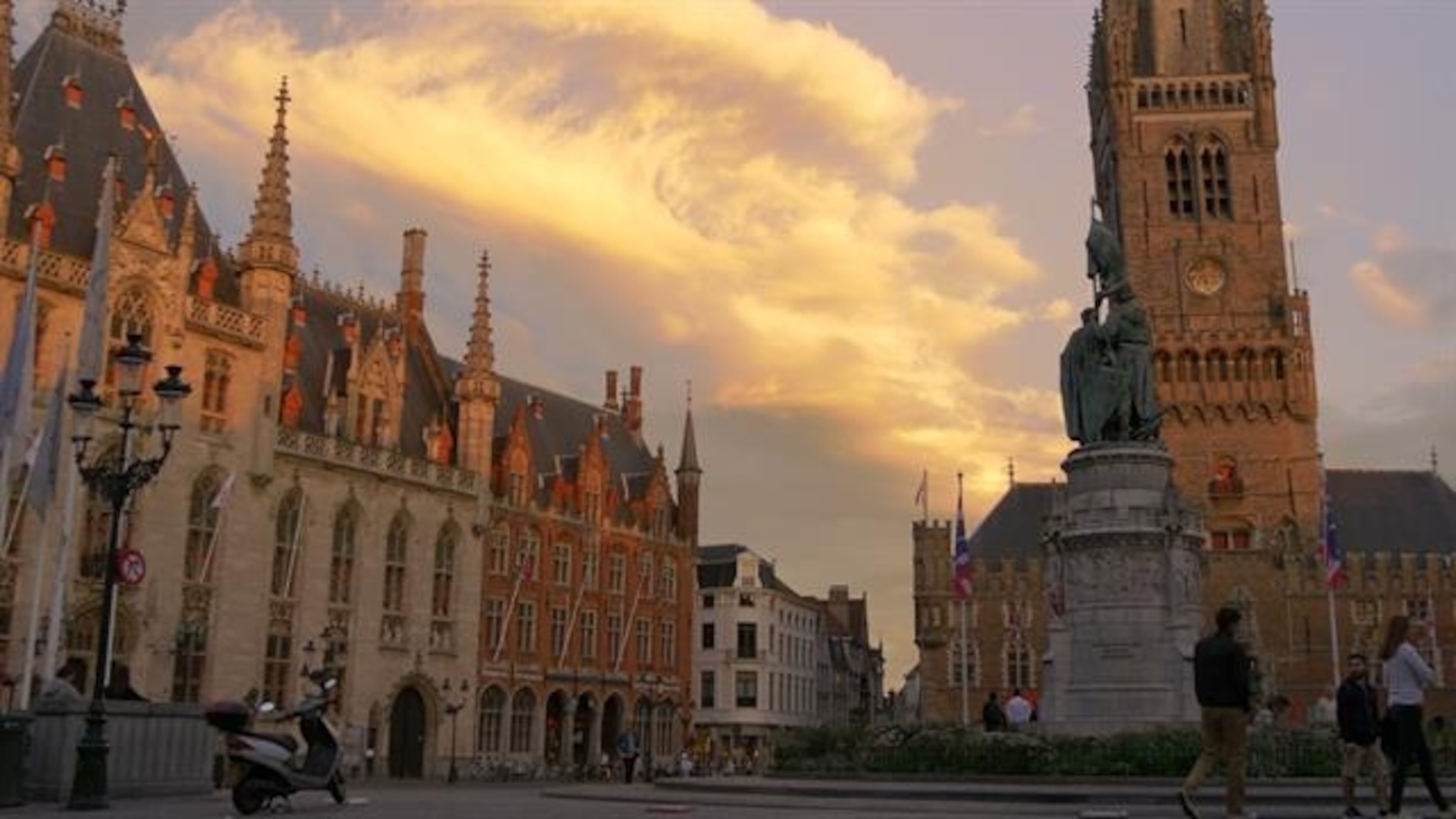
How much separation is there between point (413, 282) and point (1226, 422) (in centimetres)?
4184

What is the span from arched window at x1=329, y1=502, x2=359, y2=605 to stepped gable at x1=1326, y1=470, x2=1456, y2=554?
51.0 metres

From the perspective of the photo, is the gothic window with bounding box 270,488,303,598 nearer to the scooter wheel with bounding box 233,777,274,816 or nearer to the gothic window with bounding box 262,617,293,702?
the gothic window with bounding box 262,617,293,702

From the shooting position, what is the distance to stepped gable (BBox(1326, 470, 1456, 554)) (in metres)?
72.2

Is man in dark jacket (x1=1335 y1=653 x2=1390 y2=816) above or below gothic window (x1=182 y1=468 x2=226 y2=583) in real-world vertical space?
below

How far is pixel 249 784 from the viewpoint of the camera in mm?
16125

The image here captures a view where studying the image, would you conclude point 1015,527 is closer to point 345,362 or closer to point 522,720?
point 522,720

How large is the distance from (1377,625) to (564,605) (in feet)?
134

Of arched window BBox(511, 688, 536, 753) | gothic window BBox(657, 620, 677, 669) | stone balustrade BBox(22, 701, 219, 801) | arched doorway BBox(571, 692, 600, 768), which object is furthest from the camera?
gothic window BBox(657, 620, 677, 669)

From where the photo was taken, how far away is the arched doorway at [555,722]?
56156mm

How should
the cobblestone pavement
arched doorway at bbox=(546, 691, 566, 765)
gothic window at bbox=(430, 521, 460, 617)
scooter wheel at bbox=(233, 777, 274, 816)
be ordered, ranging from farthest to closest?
arched doorway at bbox=(546, 691, 566, 765)
gothic window at bbox=(430, 521, 460, 617)
scooter wheel at bbox=(233, 777, 274, 816)
the cobblestone pavement

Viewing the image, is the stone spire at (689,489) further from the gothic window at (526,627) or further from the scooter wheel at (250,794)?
the scooter wheel at (250,794)

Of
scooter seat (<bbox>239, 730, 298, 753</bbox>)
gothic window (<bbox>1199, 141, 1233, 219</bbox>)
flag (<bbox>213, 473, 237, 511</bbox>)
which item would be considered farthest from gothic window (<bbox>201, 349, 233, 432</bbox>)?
gothic window (<bbox>1199, 141, 1233, 219</bbox>)

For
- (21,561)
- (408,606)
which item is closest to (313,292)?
(408,606)

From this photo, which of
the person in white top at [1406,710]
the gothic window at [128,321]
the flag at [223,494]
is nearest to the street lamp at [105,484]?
the person in white top at [1406,710]
